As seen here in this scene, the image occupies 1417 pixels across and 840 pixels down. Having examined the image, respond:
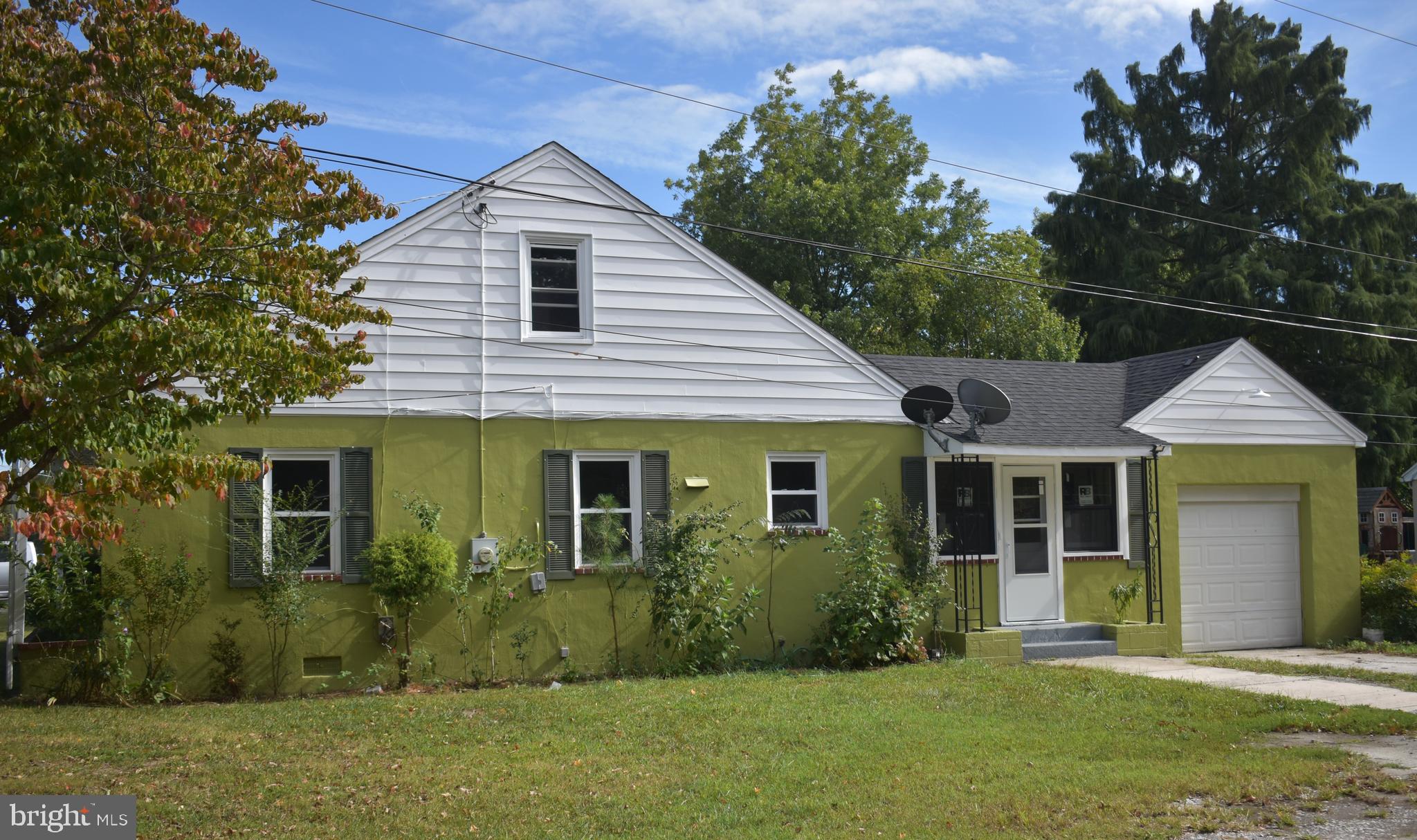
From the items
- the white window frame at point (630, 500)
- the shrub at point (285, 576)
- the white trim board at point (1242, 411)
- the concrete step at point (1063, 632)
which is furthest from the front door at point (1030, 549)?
the shrub at point (285, 576)

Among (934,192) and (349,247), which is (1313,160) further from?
(349,247)

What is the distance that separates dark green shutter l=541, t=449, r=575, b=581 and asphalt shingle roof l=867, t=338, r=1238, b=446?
14.6 ft

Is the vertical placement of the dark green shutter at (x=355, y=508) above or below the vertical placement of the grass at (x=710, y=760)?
above

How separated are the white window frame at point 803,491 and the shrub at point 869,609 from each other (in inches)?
21.1

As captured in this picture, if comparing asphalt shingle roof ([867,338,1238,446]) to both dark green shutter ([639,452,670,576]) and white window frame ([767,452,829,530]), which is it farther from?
dark green shutter ([639,452,670,576])

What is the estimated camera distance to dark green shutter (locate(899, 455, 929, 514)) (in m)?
14.1

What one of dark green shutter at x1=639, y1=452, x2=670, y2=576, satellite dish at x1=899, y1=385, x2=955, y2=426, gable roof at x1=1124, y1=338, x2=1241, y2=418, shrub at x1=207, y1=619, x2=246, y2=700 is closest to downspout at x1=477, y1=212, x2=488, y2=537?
dark green shutter at x1=639, y1=452, x2=670, y2=576

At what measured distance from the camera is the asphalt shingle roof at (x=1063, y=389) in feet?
47.4

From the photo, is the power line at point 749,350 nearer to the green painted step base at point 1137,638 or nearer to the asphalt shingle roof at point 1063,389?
the asphalt shingle roof at point 1063,389

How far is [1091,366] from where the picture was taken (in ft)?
56.0

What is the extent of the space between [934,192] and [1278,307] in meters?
9.47

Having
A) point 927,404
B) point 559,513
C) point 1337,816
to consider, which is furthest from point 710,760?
point 927,404

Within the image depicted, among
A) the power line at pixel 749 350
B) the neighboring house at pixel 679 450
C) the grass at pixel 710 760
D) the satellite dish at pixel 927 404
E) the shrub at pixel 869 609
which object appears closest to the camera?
the grass at pixel 710 760

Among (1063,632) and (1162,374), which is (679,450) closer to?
(1063,632)
